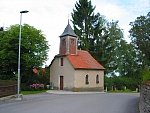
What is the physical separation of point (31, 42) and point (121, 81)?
73.3 feet

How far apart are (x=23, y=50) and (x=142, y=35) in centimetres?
2665

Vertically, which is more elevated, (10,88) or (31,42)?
(31,42)

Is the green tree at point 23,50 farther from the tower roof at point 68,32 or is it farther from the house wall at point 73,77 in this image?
the tower roof at point 68,32

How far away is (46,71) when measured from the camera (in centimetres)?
5875

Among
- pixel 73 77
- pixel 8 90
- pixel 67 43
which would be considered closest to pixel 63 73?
pixel 73 77

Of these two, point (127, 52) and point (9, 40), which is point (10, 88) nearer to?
point (9, 40)

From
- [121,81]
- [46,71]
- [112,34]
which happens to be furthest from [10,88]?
[112,34]

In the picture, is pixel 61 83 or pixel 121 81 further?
pixel 121 81

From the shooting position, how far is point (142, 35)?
210 feet

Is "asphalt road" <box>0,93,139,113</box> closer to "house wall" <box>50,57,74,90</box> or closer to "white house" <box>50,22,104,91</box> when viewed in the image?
"white house" <box>50,22,104,91</box>

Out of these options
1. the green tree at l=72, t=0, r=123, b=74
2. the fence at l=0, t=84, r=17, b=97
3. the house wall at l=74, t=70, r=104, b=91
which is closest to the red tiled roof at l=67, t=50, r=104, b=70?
the house wall at l=74, t=70, r=104, b=91

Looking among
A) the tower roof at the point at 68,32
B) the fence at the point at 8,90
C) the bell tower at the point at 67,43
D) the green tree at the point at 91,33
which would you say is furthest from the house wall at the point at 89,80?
the fence at the point at 8,90

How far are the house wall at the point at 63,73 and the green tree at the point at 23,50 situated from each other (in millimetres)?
4723

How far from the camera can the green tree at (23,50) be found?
47.3 metres
